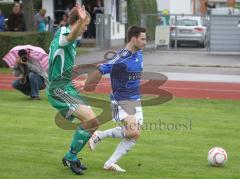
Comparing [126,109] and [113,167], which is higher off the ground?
[126,109]

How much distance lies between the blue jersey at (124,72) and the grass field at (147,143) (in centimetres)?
97

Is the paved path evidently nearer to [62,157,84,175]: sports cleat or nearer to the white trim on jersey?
the white trim on jersey

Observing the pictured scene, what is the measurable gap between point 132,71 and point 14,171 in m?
1.87

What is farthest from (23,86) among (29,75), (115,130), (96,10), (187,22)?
(187,22)

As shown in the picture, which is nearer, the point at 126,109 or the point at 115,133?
the point at 126,109

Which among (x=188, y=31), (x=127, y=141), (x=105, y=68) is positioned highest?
(x=105, y=68)

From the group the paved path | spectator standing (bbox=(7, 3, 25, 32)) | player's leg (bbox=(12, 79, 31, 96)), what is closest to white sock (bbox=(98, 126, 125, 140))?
player's leg (bbox=(12, 79, 31, 96))

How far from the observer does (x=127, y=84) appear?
26.7ft

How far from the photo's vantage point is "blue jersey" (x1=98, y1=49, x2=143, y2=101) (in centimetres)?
809

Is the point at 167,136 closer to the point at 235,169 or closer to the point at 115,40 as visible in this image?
the point at 235,169

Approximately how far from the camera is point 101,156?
923 cm

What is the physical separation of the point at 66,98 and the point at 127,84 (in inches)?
29.7

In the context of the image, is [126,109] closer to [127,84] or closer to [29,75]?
[127,84]

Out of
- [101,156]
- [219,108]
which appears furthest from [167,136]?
[219,108]
